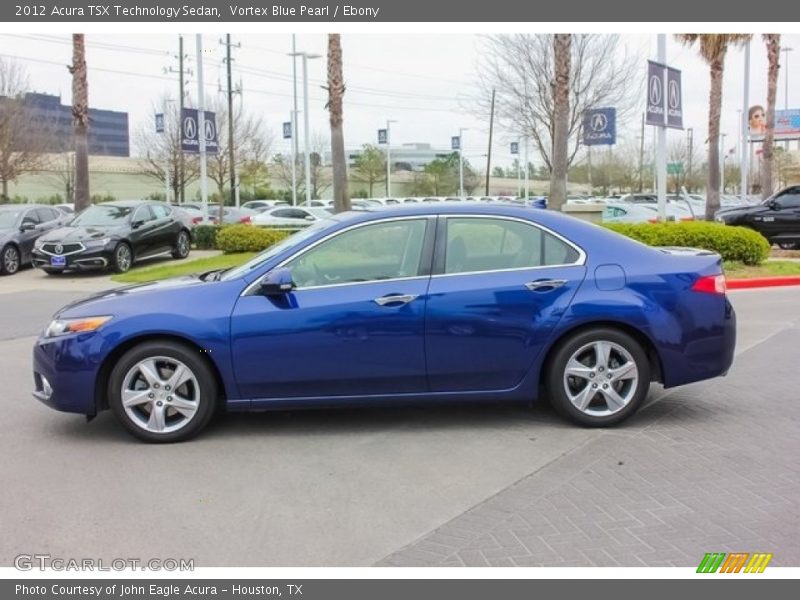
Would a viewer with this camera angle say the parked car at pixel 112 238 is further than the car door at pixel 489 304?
Yes

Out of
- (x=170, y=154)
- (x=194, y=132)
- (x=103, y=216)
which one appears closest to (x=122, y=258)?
(x=103, y=216)

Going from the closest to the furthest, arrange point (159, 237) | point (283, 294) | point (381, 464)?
point (381, 464) < point (283, 294) < point (159, 237)

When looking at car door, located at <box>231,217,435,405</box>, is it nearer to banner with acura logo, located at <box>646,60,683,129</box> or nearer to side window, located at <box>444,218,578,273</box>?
side window, located at <box>444,218,578,273</box>

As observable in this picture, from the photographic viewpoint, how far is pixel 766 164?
27672 millimetres

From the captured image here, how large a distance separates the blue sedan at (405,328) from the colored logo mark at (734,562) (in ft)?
6.11

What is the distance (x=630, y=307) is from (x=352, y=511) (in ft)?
7.94

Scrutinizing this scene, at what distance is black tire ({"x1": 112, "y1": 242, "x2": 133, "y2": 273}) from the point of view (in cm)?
1645

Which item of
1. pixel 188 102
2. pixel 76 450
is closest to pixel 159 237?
pixel 76 450

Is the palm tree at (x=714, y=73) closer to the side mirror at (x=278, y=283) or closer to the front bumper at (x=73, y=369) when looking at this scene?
the side mirror at (x=278, y=283)

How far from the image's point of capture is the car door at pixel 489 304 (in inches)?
207

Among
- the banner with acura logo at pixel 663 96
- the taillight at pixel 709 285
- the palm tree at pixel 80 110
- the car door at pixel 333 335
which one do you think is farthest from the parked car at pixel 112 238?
the taillight at pixel 709 285

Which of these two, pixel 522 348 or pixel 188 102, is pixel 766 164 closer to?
pixel 522 348

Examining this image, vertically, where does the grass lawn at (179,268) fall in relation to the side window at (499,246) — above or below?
below

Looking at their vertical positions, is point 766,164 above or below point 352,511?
above
